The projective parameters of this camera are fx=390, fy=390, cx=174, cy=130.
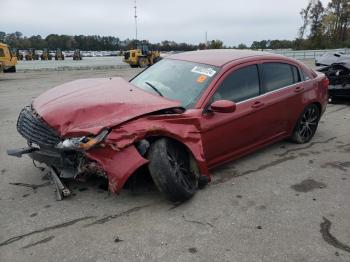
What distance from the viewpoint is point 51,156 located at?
3.89 m

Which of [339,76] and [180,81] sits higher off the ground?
[180,81]

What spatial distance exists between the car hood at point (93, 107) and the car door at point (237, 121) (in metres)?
0.59

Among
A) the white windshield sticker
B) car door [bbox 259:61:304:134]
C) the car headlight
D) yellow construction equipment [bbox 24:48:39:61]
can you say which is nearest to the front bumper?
the car headlight

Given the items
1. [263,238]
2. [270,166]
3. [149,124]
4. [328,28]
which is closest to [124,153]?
[149,124]

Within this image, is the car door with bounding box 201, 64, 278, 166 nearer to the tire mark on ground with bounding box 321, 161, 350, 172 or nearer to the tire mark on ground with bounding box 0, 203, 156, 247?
the tire mark on ground with bounding box 321, 161, 350, 172

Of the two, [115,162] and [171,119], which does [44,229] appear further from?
[171,119]

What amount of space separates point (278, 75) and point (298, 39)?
69768mm

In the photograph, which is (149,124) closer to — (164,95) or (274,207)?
(164,95)

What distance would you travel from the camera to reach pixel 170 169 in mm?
3865

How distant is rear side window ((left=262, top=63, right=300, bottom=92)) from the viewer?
535 centimetres

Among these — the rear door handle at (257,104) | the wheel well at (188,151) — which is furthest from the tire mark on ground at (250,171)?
the rear door handle at (257,104)

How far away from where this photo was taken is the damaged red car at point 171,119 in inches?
146

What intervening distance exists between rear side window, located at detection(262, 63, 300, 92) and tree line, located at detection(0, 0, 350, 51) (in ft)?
160

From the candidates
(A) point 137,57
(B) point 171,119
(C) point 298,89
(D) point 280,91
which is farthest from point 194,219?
(A) point 137,57
